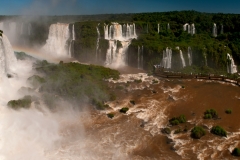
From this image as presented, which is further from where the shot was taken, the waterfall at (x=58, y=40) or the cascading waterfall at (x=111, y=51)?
the waterfall at (x=58, y=40)

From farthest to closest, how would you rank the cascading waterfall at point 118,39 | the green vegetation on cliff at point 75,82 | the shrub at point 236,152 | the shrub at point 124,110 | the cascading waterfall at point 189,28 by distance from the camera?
1. the cascading waterfall at point 189,28
2. the cascading waterfall at point 118,39
3. the green vegetation on cliff at point 75,82
4. the shrub at point 124,110
5. the shrub at point 236,152

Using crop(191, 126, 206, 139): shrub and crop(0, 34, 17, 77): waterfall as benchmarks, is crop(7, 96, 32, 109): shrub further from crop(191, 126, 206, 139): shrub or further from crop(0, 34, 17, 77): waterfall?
crop(191, 126, 206, 139): shrub

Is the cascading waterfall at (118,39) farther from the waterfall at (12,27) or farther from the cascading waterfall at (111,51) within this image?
the waterfall at (12,27)

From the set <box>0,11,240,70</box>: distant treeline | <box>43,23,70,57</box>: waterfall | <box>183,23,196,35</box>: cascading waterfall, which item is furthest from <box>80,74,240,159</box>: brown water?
<box>183,23,196,35</box>: cascading waterfall

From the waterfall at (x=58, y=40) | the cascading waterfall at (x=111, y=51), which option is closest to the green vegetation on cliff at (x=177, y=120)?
the cascading waterfall at (x=111, y=51)


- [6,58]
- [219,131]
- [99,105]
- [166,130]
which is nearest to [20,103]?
[99,105]

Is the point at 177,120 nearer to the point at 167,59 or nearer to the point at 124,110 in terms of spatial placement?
the point at 124,110
